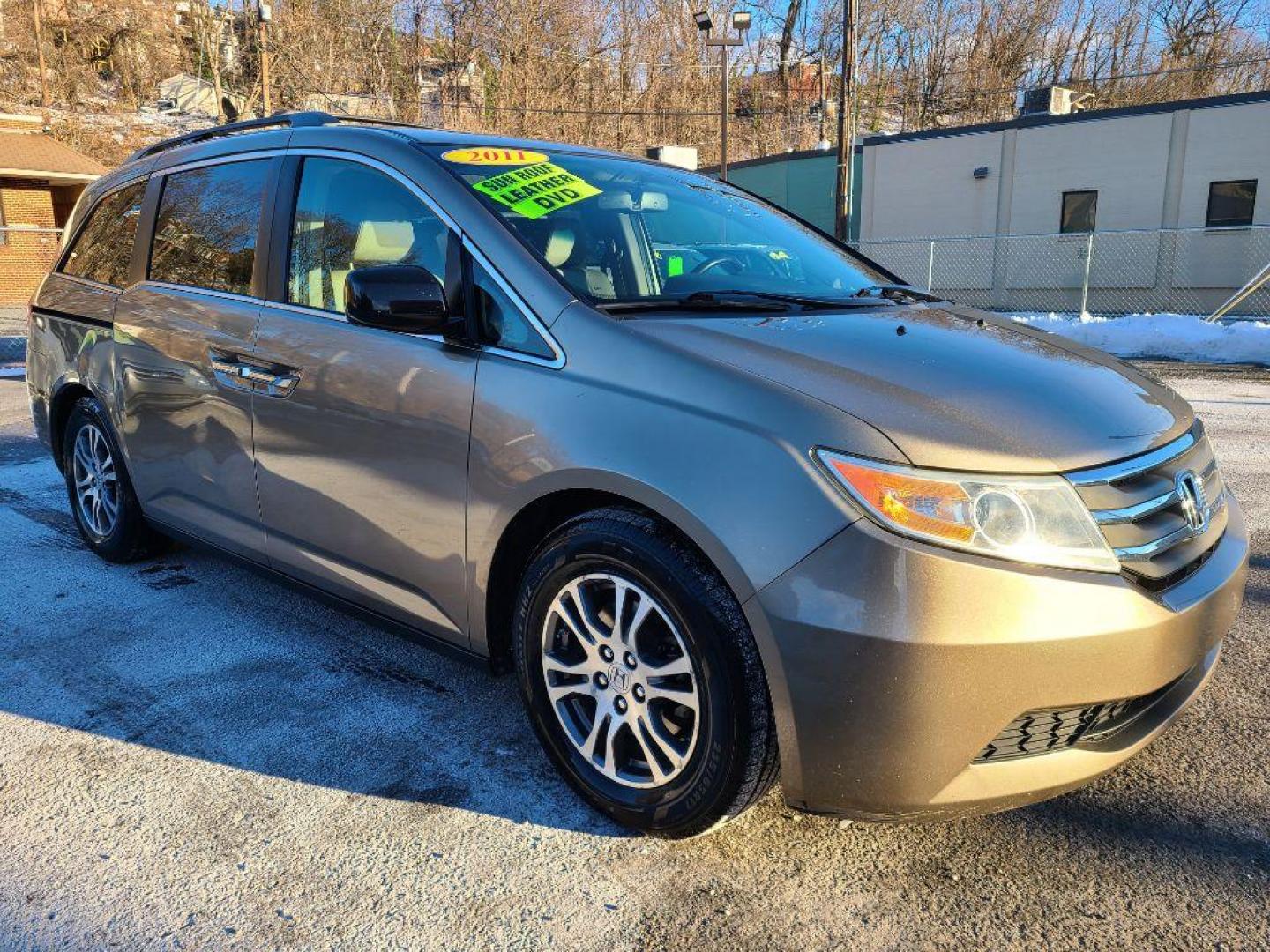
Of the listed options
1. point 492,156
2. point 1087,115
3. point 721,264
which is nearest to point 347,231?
point 492,156

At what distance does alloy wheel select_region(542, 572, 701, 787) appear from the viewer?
2.30 meters

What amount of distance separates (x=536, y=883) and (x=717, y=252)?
2.01 metres

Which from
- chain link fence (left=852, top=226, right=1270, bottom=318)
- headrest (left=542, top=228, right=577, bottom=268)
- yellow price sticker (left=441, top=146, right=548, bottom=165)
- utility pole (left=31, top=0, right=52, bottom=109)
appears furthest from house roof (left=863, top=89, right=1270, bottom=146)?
utility pole (left=31, top=0, right=52, bottom=109)

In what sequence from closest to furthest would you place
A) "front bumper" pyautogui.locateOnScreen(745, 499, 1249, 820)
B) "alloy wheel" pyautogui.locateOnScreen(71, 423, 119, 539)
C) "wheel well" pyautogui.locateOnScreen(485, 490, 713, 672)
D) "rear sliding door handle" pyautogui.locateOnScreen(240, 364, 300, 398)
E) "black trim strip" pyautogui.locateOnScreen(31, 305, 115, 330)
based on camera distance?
1. "front bumper" pyautogui.locateOnScreen(745, 499, 1249, 820)
2. "wheel well" pyautogui.locateOnScreen(485, 490, 713, 672)
3. "rear sliding door handle" pyautogui.locateOnScreen(240, 364, 300, 398)
4. "black trim strip" pyautogui.locateOnScreen(31, 305, 115, 330)
5. "alloy wheel" pyautogui.locateOnScreen(71, 423, 119, 539)

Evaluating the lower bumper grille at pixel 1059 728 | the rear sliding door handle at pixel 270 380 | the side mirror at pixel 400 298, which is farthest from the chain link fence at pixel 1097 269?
the lower bumper grille at pixel 1059 728

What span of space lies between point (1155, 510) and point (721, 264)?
4.98 feet

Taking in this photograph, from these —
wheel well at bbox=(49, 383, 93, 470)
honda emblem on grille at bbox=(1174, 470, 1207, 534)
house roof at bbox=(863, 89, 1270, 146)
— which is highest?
house roof at bbox=(863, 89, 1270, 146)

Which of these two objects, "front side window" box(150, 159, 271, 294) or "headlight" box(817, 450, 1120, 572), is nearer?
"headlight" box(817, 450, 1120, 572)

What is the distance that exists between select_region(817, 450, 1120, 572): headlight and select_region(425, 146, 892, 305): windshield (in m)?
0.97

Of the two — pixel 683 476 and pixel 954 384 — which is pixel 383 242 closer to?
pixel 683 476

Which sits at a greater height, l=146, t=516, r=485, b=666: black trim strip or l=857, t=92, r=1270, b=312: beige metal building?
l=857, t=92, r=1270, b=312: beige metal building

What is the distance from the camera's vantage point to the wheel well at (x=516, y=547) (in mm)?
2463

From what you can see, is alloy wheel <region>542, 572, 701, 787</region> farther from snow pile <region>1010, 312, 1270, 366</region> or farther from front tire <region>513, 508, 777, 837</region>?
snow pile <region>1010, 312, 1270, 366</region>

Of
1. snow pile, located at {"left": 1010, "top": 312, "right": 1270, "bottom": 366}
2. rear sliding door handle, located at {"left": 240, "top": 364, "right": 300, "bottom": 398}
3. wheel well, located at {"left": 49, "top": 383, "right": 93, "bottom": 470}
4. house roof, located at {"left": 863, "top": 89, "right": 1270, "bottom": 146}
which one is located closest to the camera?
rear sliding door handle, located at {"left": 240, "top": 364, "right": 300, "bottom": 398}
